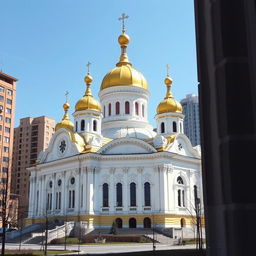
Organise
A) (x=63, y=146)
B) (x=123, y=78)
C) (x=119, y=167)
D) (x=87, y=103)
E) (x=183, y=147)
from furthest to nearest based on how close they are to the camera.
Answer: (x=123, y=78) < (x=87, y=103) < (x=63, y=146) < (x=183, y=147) < (x=119, y=167)

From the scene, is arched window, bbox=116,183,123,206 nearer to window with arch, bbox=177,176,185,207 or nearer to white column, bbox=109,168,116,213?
white column, bbox=109,168,116,213

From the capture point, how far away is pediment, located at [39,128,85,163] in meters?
52.3

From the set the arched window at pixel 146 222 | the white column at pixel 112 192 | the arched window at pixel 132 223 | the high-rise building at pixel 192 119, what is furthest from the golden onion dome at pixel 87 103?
the high-rise building at pixel 192 119

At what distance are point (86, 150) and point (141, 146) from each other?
23.2 ft

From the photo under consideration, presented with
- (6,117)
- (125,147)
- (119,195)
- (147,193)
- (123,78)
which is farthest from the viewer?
(6,117)

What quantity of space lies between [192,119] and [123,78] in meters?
81.2

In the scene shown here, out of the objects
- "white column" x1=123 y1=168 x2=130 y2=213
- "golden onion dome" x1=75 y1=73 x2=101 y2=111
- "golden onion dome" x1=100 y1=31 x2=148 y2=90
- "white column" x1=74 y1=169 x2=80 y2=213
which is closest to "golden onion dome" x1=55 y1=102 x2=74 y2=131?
"golden onion dome" x1=75 y1=73 x2=101 y2=111

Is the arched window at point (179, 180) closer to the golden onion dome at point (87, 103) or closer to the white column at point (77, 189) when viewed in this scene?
the white column at point (77, 189)

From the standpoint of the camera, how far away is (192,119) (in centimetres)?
13700

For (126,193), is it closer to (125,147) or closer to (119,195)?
(119,195)

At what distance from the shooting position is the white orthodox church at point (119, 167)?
48.8 m

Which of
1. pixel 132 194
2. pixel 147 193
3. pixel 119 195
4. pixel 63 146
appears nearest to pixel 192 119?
pixel 63 146

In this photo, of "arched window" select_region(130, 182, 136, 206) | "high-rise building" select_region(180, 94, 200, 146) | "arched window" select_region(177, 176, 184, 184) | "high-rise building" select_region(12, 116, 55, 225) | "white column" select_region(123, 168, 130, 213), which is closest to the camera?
"white column" select_region(123, 168, 130, 213)

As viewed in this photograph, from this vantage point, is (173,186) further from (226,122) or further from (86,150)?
(226,122)
